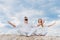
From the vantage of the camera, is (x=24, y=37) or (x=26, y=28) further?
(x=26, y=28)

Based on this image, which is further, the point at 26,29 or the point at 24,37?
the point at 26,29

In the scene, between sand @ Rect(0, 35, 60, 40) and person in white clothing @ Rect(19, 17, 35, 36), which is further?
person in white clothing @ Rect(19, 17, 35, 36)

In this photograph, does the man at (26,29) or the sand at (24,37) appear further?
the man at (26,29)

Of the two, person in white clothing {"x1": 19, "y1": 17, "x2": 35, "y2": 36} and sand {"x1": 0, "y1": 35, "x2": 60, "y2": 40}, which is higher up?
person in white clothing {"x1": 19, "y1": 17, "x2": 35, "y2": 36}

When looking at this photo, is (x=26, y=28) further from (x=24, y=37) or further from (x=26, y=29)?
(x=24, y=37)

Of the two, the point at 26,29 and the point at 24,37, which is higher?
the point at 26,29

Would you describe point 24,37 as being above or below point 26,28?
below

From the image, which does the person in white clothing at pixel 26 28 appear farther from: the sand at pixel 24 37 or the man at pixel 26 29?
the sand at pixel 24 37

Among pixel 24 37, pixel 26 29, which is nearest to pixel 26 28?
pixel 26 29

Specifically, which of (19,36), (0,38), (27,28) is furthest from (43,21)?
(0,38)

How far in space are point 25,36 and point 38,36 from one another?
1.49 ft

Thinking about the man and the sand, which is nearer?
the sand

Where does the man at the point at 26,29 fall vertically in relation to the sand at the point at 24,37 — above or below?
above

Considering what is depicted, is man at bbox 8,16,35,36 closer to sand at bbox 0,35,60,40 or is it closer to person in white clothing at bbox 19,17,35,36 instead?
person in white clothing at bbox 19,17,35,36
